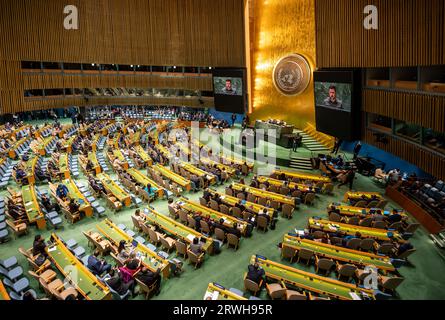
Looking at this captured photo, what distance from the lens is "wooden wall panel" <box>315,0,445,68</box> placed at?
881 cm

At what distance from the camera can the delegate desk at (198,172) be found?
1517 cm

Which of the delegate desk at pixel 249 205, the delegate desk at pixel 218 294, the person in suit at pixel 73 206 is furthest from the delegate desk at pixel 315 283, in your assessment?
the person in suit at pixel 73 206

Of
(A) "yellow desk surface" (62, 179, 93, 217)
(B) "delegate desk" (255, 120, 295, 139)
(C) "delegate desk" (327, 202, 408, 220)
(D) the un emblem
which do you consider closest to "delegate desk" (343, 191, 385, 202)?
(C) "delegate desk" (327, 202, 408, 220)

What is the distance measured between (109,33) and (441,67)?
2471 cm

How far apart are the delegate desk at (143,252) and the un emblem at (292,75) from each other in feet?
56.9

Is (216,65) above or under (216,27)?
under

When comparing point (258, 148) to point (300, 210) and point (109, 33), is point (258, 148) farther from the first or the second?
point (109, 33)

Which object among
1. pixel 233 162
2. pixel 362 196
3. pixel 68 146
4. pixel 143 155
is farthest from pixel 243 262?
pixel 68 146

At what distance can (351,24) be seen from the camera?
12.6m

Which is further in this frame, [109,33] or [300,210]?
[109,33]

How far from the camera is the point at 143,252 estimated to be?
876 centimetres

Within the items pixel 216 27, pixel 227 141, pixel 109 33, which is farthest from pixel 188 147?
pixel 109 33

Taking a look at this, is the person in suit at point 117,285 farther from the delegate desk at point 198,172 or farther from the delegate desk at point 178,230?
the delegate desk at point 198,172

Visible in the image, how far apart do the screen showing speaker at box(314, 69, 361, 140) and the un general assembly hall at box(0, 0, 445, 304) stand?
0.28 ft
